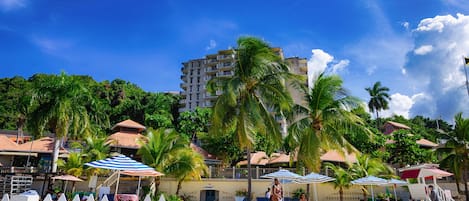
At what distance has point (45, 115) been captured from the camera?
Result: 22359mm

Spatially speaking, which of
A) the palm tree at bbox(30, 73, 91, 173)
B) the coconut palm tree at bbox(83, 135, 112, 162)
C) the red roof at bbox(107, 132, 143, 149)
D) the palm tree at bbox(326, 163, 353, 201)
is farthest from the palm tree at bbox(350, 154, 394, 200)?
the red roof at bbox(107, 132, 143, 149)

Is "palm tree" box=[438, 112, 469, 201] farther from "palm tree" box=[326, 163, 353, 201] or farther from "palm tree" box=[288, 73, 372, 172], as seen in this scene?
"palm tree" box=[288, 73, 372, 172]

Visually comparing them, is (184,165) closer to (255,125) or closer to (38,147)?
(255,125)

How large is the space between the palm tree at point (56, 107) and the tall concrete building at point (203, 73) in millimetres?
44315

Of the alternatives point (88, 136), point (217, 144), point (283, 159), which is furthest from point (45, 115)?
point (283, 159)

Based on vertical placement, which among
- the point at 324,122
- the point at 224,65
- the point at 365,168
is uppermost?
the point at 224,65

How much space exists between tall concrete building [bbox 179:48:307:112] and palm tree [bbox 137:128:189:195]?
44662 mm

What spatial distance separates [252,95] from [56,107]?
13.2 metres

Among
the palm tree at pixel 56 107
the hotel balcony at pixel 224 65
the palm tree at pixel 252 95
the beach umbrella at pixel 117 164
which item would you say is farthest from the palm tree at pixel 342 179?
the hotel balcony at pixel 224 65

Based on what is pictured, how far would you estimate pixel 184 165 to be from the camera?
2172 cm

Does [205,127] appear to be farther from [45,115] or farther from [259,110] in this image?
[259,110]

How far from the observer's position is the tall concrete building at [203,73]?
225 feet

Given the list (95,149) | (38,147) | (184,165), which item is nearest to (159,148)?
(184,165)

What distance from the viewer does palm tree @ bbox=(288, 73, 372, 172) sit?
17953 millimetres
